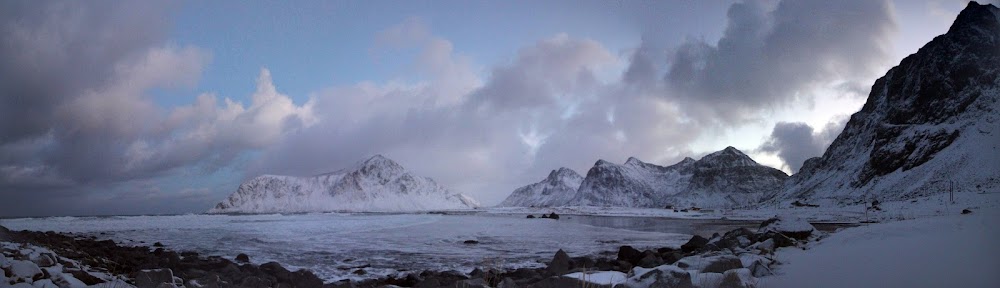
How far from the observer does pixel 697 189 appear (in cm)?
19162

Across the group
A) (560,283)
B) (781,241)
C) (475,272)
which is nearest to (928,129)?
(781,241)

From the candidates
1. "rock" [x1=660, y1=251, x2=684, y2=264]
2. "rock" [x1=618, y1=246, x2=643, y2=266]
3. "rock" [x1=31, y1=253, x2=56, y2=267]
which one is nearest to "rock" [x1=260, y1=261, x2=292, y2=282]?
"rock" [x1=31, y1=253, x2=56, y2=267]

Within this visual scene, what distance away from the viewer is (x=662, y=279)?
5.79m

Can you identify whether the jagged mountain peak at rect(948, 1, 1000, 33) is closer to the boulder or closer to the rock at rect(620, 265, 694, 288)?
the boulder

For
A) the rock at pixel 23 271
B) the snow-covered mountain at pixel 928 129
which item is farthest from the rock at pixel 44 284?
the snow-covered mountain at pixel 928 129

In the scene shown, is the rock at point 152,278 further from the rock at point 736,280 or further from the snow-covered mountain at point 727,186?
the snow-covered mountain at point 727,186

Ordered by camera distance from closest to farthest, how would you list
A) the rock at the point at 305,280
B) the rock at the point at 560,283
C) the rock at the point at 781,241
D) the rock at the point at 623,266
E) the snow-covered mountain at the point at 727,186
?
1. the rock at the point at 560,283
2. the rock at the point at 305,280
3. the rock at the point at 623,266
4. the rock at the point at 781,241
5. the snow-covered mountain at the point at 727,186

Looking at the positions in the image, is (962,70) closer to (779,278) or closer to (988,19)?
(988,19)

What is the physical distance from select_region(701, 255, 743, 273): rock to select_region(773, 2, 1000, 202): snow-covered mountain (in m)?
53.1

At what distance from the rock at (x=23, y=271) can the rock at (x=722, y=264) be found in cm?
1007

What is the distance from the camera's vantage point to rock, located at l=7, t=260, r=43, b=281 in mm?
6715

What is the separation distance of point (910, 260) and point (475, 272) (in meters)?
8.29

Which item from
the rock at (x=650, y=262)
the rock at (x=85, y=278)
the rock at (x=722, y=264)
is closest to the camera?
the rock at (x=722, y=264)

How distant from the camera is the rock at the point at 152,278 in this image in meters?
8.34
